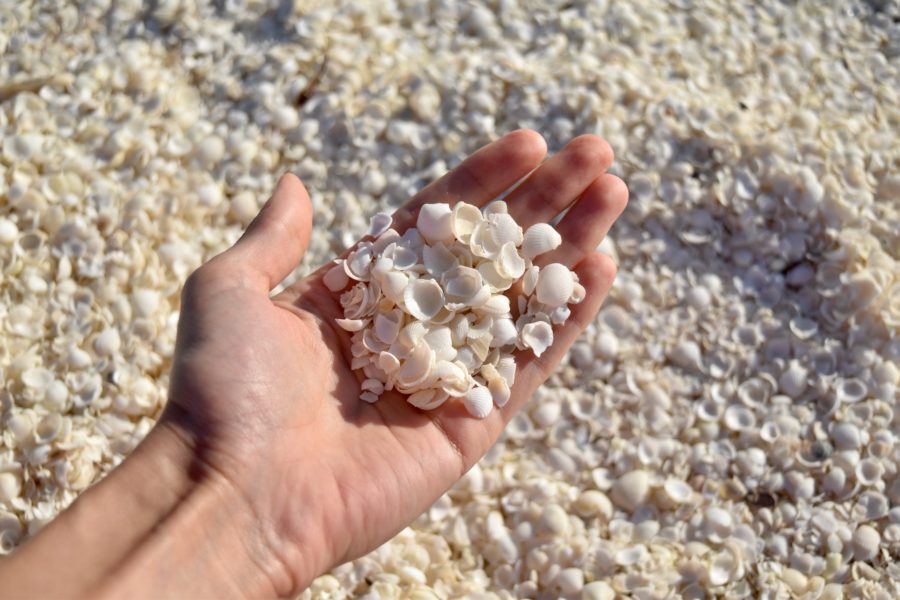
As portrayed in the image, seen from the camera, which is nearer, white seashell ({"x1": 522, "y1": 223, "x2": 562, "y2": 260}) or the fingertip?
white seashell ({"x1": 522, "y1": 223, "x2": 562, "y2": 260})

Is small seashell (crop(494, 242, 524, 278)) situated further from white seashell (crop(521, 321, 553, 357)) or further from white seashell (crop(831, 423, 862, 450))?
white seashell (crop(831, 423, 862, 450))

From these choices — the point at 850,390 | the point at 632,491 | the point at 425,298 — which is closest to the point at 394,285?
the point at 425,298

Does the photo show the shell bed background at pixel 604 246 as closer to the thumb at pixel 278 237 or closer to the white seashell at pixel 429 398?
the white seashell at pixel 429 398

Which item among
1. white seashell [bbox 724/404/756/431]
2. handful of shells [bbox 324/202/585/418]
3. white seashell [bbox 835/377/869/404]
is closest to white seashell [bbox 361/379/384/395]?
handful of shells [bbox 324/202/585/418]

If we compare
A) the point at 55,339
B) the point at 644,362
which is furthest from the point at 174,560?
the point at 644,362

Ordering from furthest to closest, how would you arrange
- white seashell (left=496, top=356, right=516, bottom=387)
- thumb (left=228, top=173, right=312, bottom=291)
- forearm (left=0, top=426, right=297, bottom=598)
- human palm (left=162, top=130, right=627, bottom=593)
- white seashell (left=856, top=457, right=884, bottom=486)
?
white seashell (left=856, top=457, right=884, bottom=486), white seashell (left=496, top=356, right=516, bottom=387), thumb (left=228, top=173, right=312, bottom=291), human palm (left=162, top=130, right=627, bottom=593), forearm (left=0, top=426, right=297, bottom=598)
